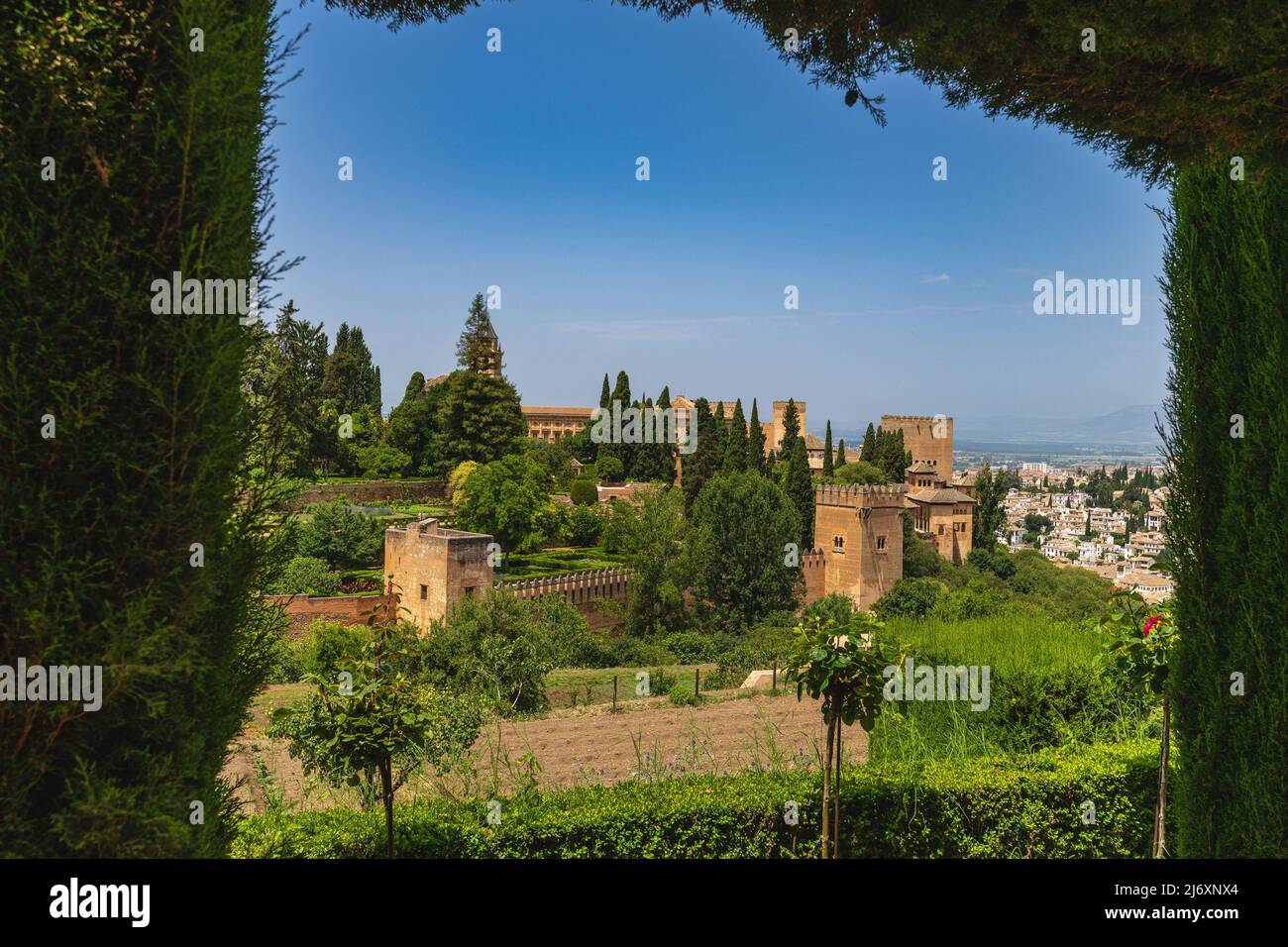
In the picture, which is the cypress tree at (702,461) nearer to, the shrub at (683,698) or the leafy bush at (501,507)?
the leafy bush at (501,507)

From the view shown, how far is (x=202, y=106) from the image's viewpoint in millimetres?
2289

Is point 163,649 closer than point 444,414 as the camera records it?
Yes

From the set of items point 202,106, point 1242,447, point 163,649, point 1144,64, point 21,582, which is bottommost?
point 163,649

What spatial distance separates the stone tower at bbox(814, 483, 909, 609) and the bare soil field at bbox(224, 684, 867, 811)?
22048 millimetres

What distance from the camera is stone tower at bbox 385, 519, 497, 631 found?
1822 centimetres

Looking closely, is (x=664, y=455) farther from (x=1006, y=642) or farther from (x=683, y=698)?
(x=1006, y=642)

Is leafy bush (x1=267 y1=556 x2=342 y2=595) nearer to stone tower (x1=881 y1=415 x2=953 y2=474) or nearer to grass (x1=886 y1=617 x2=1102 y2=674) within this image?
grass (x1=886 y1=617 x2=1102 y2=674)

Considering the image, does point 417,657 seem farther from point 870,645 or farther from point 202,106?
point 202,106

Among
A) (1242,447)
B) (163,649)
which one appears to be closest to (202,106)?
(163,649)

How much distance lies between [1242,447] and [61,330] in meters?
4.56

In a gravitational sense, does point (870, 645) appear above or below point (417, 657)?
above

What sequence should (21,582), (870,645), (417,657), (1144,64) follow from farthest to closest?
(417,657), (870,645), (1144,64), (21,582)

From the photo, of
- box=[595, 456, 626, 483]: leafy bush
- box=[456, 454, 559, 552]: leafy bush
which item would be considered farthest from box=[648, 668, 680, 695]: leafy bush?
box=[595, 456, 626, 483]: leafy bush

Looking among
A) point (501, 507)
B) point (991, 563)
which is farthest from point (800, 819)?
point (991, 563)
